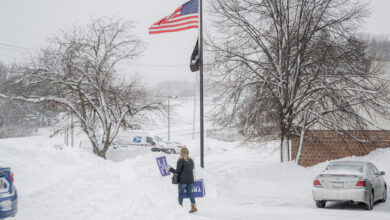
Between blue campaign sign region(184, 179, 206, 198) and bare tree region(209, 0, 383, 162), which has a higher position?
bare tree region(209, 0, 383, 162)

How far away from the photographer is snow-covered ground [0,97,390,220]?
10242 millimetres

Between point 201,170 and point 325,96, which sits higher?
point 325,96

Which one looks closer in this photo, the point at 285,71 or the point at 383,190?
the point at 383,190

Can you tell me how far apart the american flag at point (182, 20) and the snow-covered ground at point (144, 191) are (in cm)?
506

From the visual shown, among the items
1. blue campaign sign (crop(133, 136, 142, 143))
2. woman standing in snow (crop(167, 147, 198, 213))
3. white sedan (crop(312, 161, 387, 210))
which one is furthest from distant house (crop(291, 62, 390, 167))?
blue campaign sign (crop(133, 136, 142, 143))

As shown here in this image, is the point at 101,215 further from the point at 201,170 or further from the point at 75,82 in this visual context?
the point at 75,82

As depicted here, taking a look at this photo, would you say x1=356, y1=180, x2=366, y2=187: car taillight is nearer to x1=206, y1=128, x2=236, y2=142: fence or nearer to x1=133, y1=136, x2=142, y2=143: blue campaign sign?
x1=133, y1=136, x2=142, y2=143: blue campaign sign

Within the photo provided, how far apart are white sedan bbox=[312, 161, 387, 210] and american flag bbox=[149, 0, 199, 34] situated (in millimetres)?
7590

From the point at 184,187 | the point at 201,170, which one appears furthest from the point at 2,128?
the point at 184,187

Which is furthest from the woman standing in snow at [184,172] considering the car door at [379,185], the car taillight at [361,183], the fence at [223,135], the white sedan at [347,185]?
the fence at [223,135]

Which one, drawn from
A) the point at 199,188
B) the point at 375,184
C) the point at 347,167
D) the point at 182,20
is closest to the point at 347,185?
the point at 347,167

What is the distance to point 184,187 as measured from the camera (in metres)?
11.0

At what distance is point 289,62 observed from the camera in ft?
67.4

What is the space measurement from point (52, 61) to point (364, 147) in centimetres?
1649
